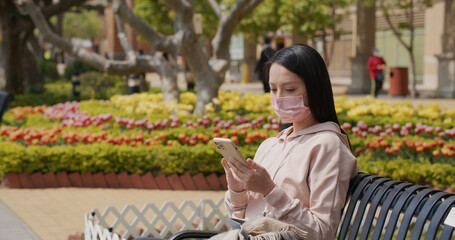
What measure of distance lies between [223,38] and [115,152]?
188 inches

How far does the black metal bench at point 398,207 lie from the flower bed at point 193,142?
4374 mm

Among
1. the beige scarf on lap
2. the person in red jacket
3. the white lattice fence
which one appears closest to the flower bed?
the white lattice fence

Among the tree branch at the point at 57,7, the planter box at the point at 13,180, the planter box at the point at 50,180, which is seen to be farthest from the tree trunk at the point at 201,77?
the tree branch at the point at 57,7

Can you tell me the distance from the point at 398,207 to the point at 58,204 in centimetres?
542

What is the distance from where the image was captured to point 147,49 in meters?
72.2

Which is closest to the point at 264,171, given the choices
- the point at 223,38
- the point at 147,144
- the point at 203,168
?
the point at 203,168

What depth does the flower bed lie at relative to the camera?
25.8ft

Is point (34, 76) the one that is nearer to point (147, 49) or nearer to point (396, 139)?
point (396, 139)

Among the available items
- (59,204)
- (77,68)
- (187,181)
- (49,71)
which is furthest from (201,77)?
(49,71)

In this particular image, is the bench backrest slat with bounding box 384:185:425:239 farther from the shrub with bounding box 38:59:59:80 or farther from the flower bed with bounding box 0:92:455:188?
the shrub with bounding box 38:59:59:80

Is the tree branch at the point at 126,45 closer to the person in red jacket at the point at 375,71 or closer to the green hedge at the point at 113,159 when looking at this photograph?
the green hedge at the point at 113,159

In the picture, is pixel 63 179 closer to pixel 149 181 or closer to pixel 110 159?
pixel 110 159

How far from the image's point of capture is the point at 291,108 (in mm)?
3139

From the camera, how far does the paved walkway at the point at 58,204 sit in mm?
6328
